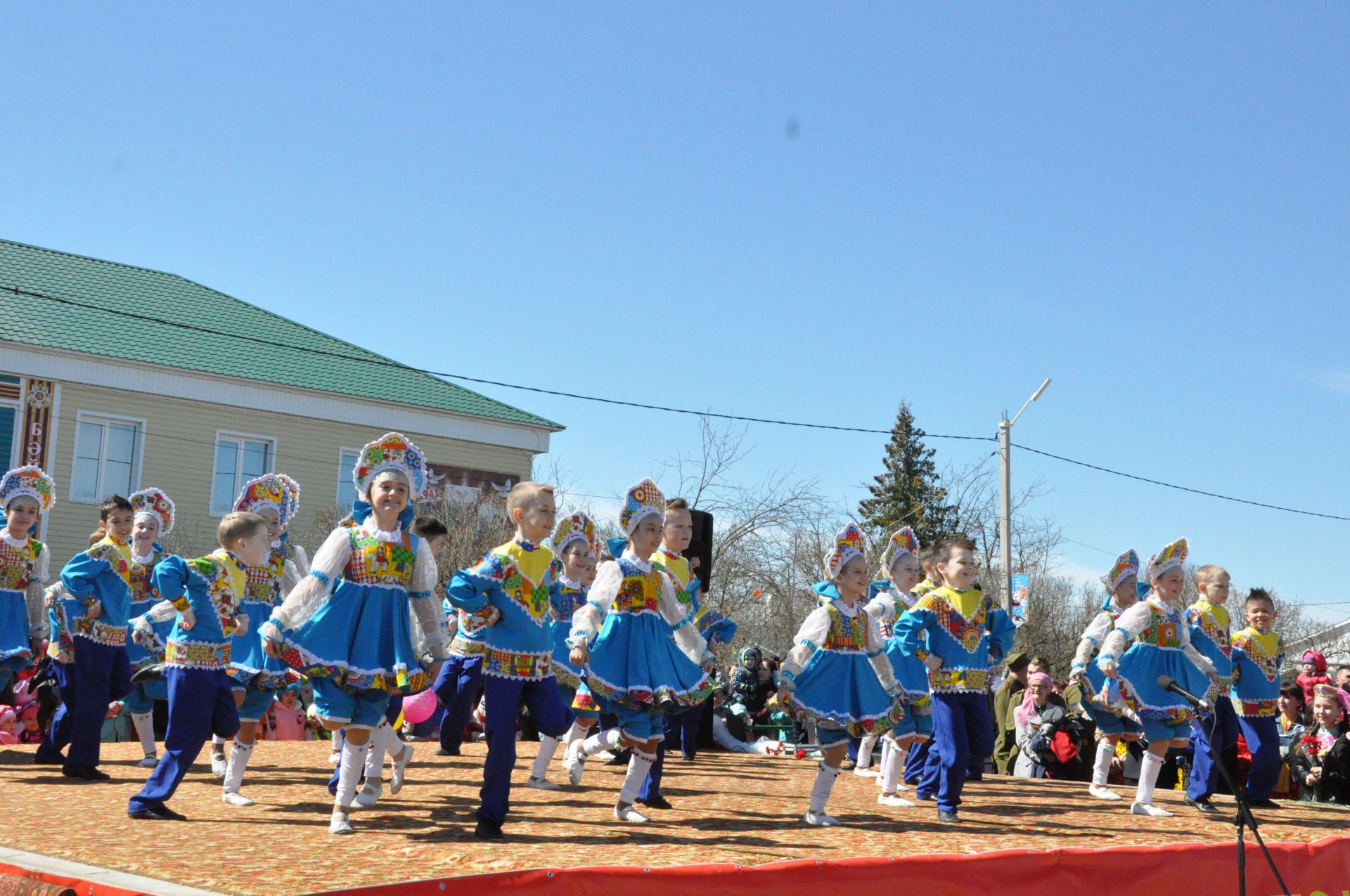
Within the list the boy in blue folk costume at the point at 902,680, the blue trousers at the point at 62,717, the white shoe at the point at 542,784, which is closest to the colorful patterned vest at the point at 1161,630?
the boy in blue folk costume at the point at 902,680

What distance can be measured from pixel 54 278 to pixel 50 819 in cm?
2199

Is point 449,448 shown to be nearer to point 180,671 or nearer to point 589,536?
point 589,536

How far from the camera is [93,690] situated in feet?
30.2

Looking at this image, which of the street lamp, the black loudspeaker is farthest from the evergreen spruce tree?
the black loudspeaker

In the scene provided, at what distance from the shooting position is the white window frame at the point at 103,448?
23875mm

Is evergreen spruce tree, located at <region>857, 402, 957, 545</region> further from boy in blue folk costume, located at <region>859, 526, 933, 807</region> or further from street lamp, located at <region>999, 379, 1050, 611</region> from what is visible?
boy in blue folk costume, located at <region>859, 526, 933, 807</region>

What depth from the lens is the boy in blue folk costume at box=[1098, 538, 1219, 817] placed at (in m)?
9.43

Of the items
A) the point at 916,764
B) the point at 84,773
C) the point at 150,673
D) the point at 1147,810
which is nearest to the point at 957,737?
the point at 1147,810

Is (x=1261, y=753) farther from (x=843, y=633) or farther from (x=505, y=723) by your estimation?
(x=505, y=723)

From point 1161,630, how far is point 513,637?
5.13 m

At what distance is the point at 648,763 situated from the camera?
7906mm

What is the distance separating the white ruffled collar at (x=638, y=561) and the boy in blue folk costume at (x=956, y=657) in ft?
7.03

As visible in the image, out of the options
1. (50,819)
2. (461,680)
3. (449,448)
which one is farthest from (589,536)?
(449,448)

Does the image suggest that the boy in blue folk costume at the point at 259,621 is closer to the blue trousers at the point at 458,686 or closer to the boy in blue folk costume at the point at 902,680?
the blue trousers at the point at 458,686
